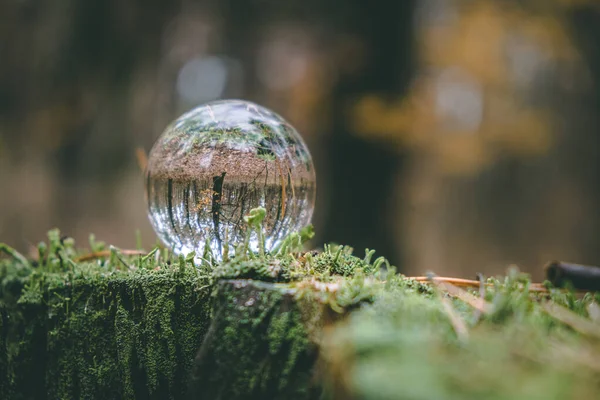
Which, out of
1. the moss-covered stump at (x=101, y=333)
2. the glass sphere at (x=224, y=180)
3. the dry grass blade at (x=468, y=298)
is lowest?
the moss-covered stump at (x=101, y=333)

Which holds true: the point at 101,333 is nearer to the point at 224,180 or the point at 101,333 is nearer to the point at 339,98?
the point at 224,180

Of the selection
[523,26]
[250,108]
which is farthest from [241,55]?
[250,108]

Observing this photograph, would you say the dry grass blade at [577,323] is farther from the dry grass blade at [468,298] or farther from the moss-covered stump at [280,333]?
the dry grass blade at [468,298]

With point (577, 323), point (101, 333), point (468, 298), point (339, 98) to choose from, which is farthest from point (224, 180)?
point (339, 98)

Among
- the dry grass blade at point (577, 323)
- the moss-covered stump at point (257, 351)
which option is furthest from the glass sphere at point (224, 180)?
the dry grass blade at point (577, 323)

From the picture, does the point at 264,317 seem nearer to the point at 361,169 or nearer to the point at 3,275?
the point at 3,275
